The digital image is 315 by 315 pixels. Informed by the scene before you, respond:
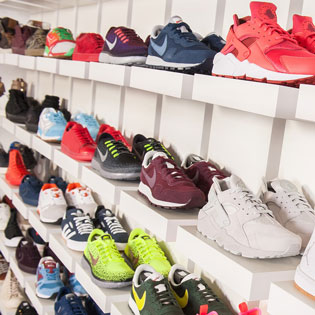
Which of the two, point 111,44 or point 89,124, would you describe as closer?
point 111,44

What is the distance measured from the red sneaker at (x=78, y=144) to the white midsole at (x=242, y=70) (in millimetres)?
885

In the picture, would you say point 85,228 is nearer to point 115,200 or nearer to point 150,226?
point 115,200

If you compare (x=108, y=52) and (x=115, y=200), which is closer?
(x=115, y=200)

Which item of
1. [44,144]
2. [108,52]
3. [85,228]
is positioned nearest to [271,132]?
[108,52]

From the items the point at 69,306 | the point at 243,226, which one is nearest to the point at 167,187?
the point at 243,226

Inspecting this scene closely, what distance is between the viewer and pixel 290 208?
1073 mm

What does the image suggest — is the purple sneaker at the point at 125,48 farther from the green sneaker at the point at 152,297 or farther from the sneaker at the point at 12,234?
the sneaker at the point at 12,234

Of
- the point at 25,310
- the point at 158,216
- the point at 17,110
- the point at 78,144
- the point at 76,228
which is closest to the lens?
the point at 158,216

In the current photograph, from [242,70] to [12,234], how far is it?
2244 millimetres

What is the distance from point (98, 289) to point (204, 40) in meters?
0.97

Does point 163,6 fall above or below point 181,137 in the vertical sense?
above

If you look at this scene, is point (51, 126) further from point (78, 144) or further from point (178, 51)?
point (178, 51)

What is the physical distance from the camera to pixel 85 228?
2.03m

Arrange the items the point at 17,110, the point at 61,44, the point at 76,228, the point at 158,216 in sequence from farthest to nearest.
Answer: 1. the point at 17,110
2. the point at 61,44
3. the point at 76,228
4. the point at 158,216
